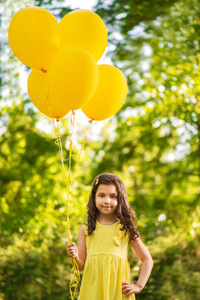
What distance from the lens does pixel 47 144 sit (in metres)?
7.70

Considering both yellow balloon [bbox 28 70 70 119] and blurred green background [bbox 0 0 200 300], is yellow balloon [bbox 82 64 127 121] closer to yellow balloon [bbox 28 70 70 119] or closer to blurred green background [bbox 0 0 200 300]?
yellow balloon [bbox 28 70 70 119]

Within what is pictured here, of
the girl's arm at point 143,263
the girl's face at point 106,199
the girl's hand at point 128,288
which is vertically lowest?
the girl's hand at point 128,288

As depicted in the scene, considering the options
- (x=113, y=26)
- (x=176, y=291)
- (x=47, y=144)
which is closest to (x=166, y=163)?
(x=47, y=144)

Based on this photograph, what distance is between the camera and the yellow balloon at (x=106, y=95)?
2539 millimetres

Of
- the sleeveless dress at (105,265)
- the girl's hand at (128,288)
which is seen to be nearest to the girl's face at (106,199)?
the sleeveless dress at (105,265)

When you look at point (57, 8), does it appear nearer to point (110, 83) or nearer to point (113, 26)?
point (113, 26)

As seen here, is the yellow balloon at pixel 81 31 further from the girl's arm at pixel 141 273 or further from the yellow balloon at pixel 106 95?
the girl's arm at pixel 141 273

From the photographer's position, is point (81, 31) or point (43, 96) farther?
point (43, 96)

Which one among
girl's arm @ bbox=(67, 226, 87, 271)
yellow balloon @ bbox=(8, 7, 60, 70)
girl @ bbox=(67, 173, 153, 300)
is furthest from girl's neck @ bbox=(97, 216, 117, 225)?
yellow balloon @ bbox=(8, 7, 60, 70)

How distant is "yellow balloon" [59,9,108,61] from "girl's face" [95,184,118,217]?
908mm

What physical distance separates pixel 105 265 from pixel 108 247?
4.5 inches

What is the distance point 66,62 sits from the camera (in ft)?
7.42

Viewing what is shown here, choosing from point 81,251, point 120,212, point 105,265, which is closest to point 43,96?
point 120,212

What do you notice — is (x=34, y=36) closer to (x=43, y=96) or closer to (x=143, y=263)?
(x=43, y=96)
